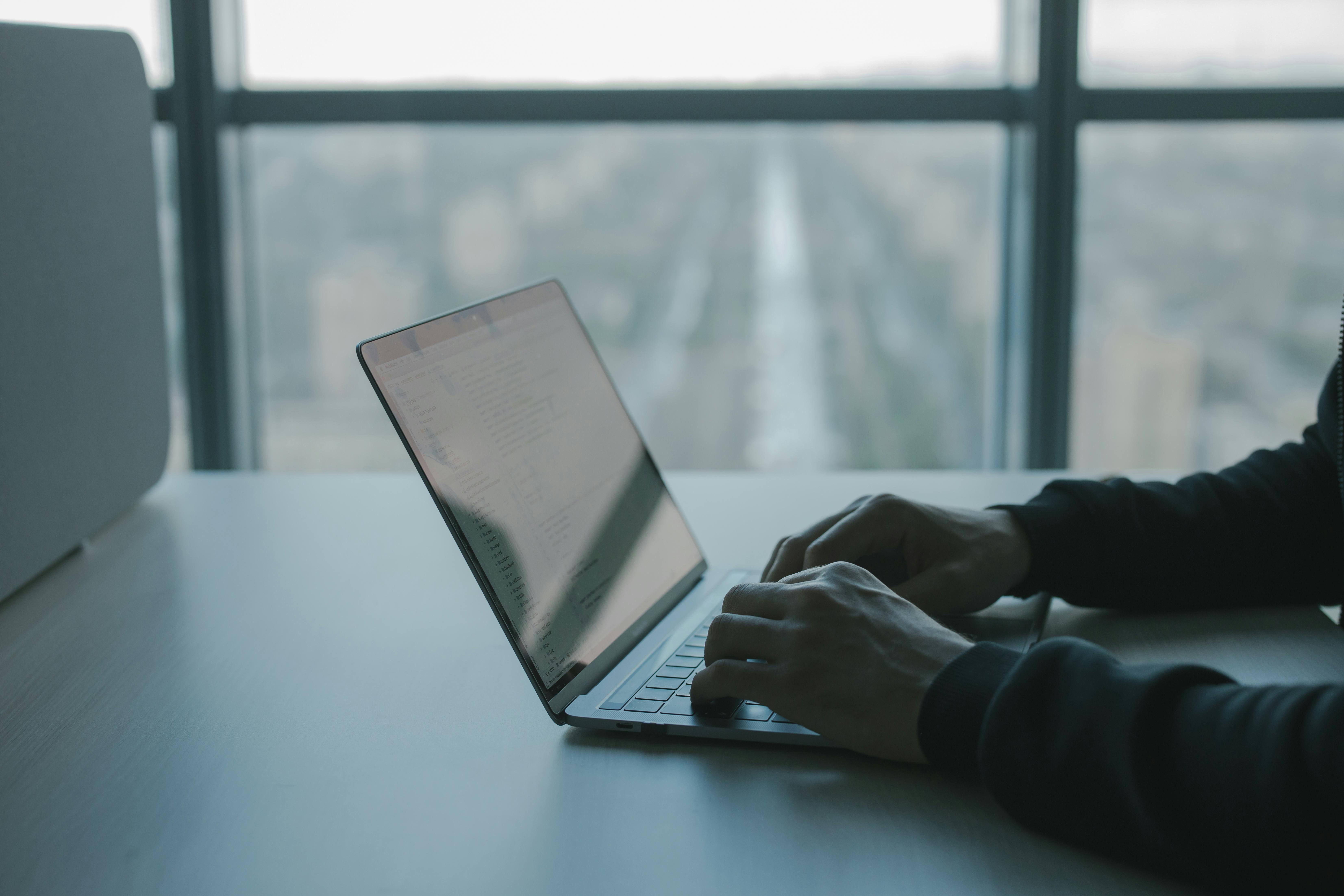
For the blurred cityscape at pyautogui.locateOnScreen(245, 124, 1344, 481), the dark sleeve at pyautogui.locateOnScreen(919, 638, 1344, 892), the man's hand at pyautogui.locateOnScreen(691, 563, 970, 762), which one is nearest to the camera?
the dark sleeve at pyautogui.locateOnScreen(919, 638, 1344, 892)

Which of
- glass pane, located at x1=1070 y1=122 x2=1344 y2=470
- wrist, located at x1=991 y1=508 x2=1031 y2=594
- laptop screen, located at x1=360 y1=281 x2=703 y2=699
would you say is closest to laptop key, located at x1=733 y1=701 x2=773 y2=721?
laptop screen, located at x1=360 y1=281 x2=703 y2=699

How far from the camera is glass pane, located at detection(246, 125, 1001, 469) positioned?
1931 millimetres

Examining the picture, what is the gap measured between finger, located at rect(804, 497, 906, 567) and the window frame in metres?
1.30

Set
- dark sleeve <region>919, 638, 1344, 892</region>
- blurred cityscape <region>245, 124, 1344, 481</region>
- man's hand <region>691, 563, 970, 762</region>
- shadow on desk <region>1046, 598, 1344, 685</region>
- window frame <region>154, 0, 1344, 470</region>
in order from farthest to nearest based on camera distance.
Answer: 1. blurred cityscape <region>245, 124, 1344, 481</region>
2. window frame <region>154, 0, 1344, 470</region>
3. shadow on desk <region>1046, 598, 1344, 685</region>
4. man's hand <region>691, 563, 970, 762</region>
5. dark sleeve <region>919, 638, 1344, 892</region>

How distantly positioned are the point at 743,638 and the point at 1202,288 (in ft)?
5.86

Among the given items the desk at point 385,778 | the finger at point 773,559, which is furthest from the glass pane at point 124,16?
the finger at point 773,559

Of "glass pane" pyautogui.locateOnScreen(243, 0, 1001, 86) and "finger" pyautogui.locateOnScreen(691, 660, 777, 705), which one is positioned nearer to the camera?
"finger" pyautogui.locateOnScreen(691, 660, 777, 705)

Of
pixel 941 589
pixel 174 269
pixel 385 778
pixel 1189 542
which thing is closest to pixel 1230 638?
pixel 1189 542

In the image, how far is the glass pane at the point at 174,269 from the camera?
183cm

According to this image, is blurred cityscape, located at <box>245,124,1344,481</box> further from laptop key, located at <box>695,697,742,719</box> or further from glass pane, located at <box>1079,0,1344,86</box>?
laptop key, located at <box>695,697,742,719</box>

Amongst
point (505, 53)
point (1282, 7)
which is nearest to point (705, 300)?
point (505, 53)

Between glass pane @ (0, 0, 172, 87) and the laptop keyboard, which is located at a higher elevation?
glass pane @ (0, 0, 172, 87)

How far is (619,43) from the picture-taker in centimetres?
186

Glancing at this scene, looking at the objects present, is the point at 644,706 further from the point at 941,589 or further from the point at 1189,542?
the point at 1189,542
